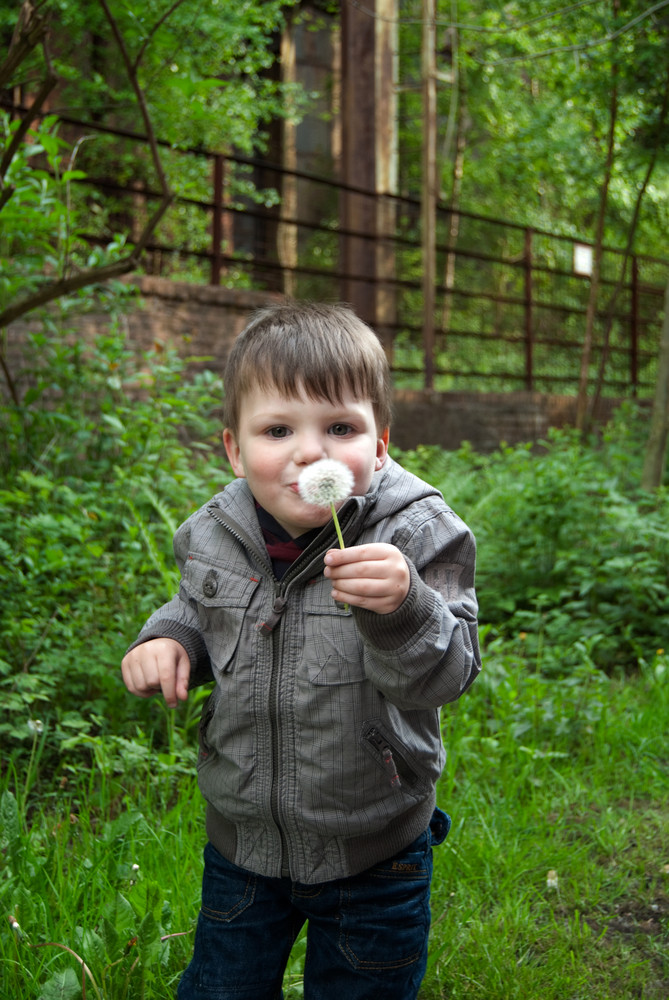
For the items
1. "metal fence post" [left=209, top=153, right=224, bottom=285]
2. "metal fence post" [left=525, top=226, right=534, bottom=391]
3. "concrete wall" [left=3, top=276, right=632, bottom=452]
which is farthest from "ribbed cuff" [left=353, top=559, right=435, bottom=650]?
"metal fence post" [left=525, top=226, right=534, bottom=391]

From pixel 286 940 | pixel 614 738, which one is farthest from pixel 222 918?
pixel 614 738

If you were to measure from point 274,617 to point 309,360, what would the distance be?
1.40 feet

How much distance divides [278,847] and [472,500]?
435 centimetres

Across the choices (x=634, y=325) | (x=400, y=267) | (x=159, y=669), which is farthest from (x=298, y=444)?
(x=400, y=267)

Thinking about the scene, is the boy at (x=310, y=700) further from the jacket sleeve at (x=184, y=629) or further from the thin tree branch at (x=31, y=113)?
the thin tree branch at (x=31, y=113)

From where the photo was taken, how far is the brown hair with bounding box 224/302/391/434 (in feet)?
4.74

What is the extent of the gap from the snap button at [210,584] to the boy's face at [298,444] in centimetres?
18

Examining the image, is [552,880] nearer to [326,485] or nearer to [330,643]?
[330,643]

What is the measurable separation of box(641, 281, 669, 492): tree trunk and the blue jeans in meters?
4.52

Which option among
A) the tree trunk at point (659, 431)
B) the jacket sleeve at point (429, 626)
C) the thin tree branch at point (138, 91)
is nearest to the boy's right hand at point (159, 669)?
the jacket sleeve at point (429, 626)

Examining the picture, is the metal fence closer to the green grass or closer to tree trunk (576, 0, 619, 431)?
tree trunk (576, 0, 619, 431)

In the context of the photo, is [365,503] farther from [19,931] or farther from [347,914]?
[19,931]

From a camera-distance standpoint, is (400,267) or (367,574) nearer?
(367,574)

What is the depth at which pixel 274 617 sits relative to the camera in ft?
4.87
